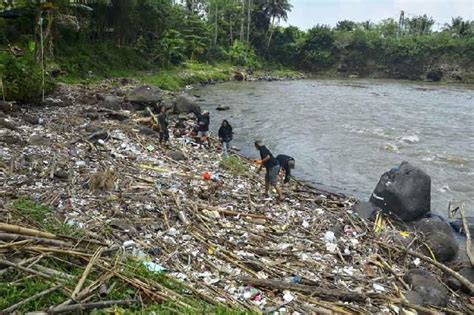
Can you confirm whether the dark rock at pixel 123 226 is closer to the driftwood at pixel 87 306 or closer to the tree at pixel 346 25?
the driftwood at pixel 87 306

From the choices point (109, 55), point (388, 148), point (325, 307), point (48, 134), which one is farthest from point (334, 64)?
point (325, 307)

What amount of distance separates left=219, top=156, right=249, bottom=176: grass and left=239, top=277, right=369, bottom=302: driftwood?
6069mm

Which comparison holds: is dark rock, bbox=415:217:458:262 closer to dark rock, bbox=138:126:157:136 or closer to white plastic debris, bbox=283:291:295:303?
white plastic debris, bbox=283:291:295:303

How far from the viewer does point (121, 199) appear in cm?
828

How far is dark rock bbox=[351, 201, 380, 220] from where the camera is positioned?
9.98m

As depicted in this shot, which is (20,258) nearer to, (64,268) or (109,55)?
(64,268)

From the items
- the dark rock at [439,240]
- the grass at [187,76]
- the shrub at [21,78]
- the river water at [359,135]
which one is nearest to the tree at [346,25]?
the grass at [187,76]

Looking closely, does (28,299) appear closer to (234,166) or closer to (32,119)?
(234,166)

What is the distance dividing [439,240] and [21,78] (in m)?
14.5

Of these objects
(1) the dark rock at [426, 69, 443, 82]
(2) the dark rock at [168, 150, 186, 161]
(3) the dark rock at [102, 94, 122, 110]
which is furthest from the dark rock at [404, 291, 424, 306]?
(1) the dark rock at [426, 69, 443, 82]

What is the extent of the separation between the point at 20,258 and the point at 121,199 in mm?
3298

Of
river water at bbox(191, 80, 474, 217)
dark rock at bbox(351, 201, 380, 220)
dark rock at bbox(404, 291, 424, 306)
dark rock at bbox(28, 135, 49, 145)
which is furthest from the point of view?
river water at bbox(191, 80, 474, 217)

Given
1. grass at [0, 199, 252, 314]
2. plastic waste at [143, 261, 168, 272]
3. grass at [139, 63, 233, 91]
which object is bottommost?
plastic waste at [143, 261, 168, 272]

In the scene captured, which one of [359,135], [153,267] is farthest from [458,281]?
[359,135]
